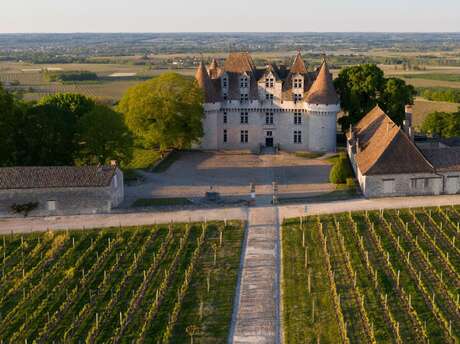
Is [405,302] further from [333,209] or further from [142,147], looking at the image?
[142,147]

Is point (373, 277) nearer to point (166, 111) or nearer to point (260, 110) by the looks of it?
point (166, 111)

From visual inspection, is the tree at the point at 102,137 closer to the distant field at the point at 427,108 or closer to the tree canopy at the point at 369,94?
Answer: the tree canopy at the point at 369,94

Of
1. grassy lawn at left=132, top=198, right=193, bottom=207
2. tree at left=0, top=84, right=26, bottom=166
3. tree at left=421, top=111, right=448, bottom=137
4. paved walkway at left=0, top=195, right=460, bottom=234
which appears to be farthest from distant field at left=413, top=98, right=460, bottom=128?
tree at left=0, top=84, right=26, bottom=166

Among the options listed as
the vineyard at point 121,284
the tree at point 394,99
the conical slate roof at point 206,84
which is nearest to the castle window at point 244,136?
the conical slate roof at point 206,84

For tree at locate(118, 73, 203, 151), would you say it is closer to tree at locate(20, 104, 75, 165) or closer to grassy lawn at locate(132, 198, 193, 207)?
tree at locate(20, 104, 75, 165)

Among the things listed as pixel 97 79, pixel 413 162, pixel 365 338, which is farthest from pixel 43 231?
pixel 97 79
